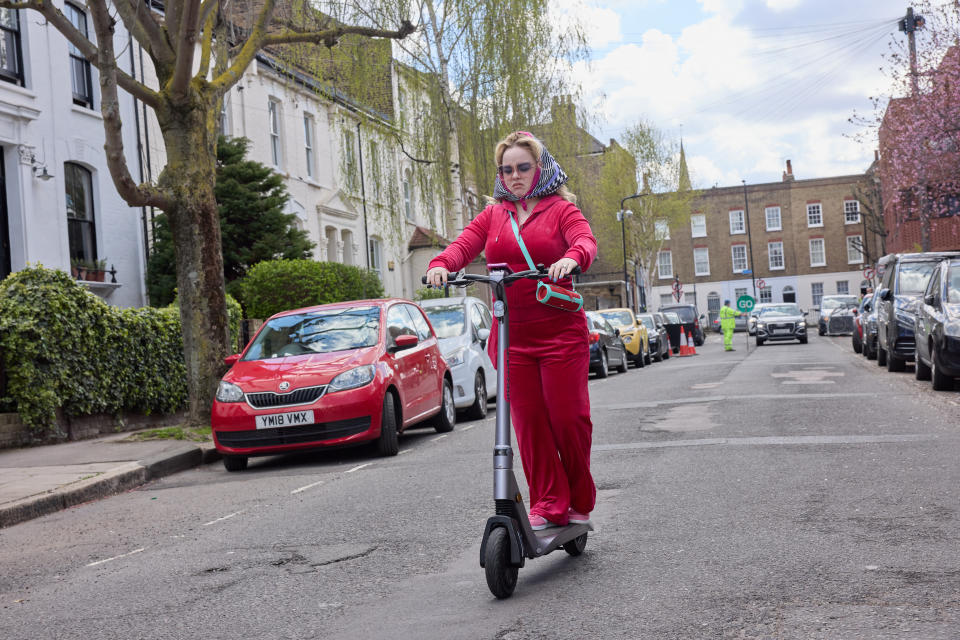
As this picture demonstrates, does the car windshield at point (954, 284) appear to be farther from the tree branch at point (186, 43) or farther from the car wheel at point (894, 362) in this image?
the tree branch at point (186, 43)

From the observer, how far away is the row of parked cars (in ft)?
44.1

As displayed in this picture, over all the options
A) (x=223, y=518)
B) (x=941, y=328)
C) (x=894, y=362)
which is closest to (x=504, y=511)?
(x=223, y=518)

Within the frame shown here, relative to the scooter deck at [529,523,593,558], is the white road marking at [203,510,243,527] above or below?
below

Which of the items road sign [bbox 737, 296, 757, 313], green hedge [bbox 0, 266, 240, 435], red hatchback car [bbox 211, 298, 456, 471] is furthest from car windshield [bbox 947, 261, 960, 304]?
road sign [bbox 737, 296, 757, 313]

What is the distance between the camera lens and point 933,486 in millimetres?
6605

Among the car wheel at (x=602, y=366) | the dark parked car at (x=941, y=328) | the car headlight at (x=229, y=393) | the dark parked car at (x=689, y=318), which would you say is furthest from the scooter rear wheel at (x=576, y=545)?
the dark parked car at (x=689, y=318)

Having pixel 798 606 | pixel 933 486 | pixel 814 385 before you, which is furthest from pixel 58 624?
pixel 814 385

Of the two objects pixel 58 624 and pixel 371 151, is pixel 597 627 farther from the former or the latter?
pixel 371 151

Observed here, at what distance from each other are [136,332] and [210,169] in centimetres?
280

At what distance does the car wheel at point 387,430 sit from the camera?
10406 mm

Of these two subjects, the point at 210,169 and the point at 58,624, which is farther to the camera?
the point at 210,169

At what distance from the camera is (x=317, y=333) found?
1134 cm

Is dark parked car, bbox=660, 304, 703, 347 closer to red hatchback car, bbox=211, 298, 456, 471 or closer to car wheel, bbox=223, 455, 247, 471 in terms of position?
red hatchback car, bbox=211, 298, 456, 471

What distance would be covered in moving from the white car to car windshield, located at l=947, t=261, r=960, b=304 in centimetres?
623
